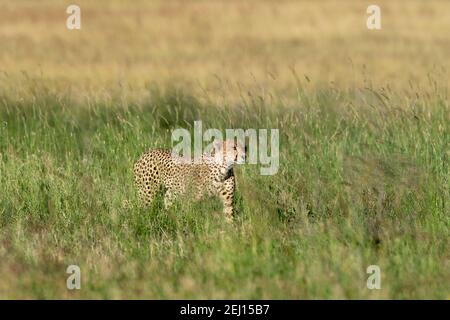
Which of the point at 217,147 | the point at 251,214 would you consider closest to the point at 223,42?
the point at 217,147

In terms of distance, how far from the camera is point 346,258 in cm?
754

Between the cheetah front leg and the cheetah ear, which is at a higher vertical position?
the cheetah ear

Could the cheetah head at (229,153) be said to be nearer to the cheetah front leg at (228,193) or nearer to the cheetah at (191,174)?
the cheetah at (191,174)

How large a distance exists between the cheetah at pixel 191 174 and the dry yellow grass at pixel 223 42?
4353mm

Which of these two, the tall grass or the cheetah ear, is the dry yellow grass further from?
the cheetah ear

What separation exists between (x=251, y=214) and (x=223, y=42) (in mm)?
18265

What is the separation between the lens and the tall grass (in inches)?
287

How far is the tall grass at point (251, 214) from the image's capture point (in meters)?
7.28

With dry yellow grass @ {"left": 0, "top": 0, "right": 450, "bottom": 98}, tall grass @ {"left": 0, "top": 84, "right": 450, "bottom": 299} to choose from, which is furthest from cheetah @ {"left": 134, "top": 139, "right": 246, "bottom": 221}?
dry yellow grass @ {"left": 0, "top": 0, "right": 450, "bottom": 98}

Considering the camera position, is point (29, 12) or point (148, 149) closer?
point (148, 149)

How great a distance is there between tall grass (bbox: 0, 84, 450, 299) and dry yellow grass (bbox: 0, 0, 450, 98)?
3.52 metres
